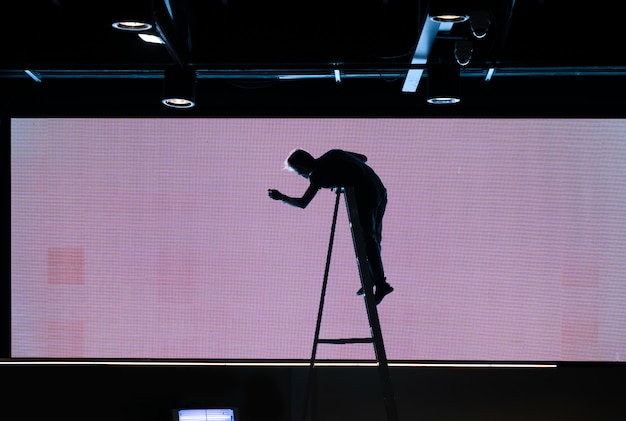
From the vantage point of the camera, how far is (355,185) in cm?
424
